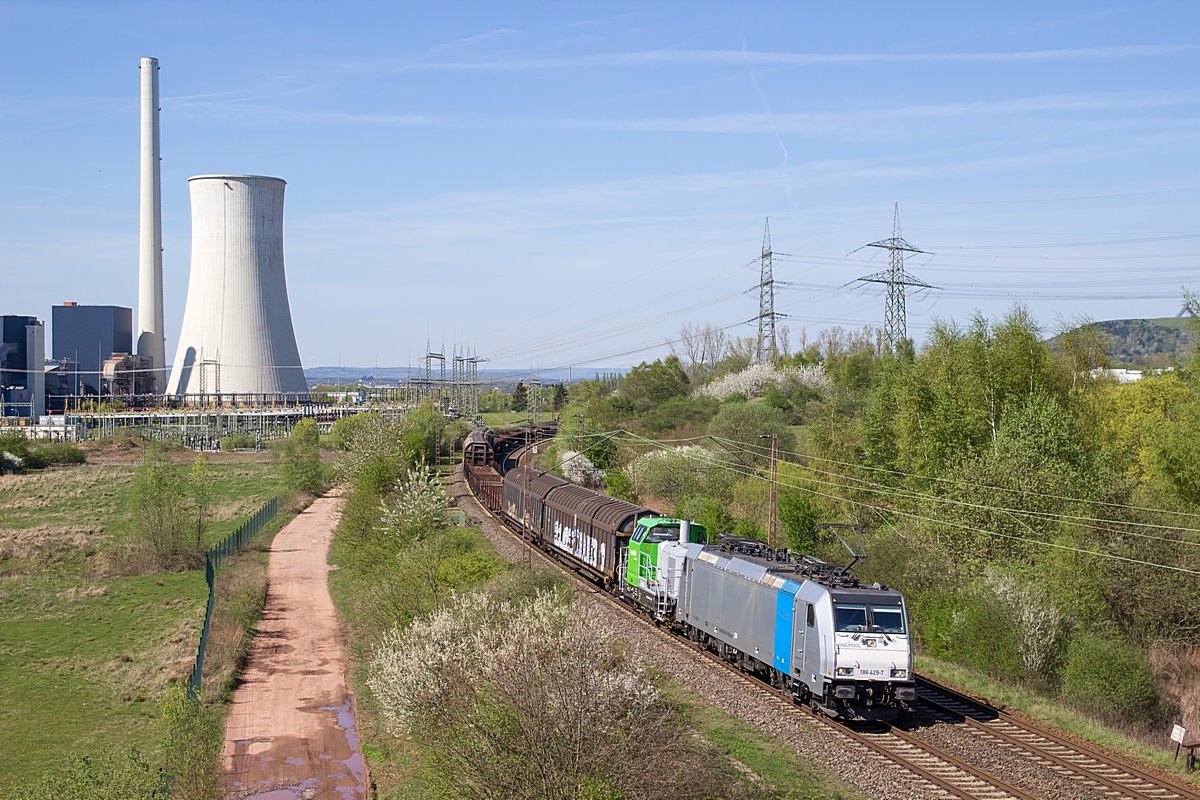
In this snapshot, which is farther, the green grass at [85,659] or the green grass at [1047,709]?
the green grass at [85,659]

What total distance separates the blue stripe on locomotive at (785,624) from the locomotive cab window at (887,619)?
1535 mm

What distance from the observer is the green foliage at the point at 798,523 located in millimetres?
37750

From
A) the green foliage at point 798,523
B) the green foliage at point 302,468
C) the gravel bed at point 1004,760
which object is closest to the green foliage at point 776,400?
the green foliage at point 798,523

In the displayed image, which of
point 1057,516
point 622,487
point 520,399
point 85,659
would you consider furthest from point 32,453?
point 520,399

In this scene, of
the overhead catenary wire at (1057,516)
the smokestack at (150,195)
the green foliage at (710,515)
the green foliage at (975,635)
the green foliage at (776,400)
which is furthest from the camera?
the smokestack at (150,195)

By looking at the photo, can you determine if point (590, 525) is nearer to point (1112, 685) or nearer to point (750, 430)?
point (1112, 685)

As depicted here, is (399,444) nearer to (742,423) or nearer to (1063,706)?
(742,423)

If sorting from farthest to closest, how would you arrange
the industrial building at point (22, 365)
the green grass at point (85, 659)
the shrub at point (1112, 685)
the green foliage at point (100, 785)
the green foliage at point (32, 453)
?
the industrial building at point (22, 365) < the green foliage at point (32, 453) < the green grass at point (85, 659) < the shrub at point (1112, 685) < the green foliage at point (100, 785)

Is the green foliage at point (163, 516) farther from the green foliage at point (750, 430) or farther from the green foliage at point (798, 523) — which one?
the green foliage at point (750, 430)

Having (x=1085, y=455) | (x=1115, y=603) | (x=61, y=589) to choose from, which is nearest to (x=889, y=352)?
(x=1085, y=455)

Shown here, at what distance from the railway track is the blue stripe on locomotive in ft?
2.84

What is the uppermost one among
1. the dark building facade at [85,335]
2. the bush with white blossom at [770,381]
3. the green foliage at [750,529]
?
the dark building facade at [85,335]

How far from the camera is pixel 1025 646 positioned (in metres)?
23.2

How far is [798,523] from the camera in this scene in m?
38.0
